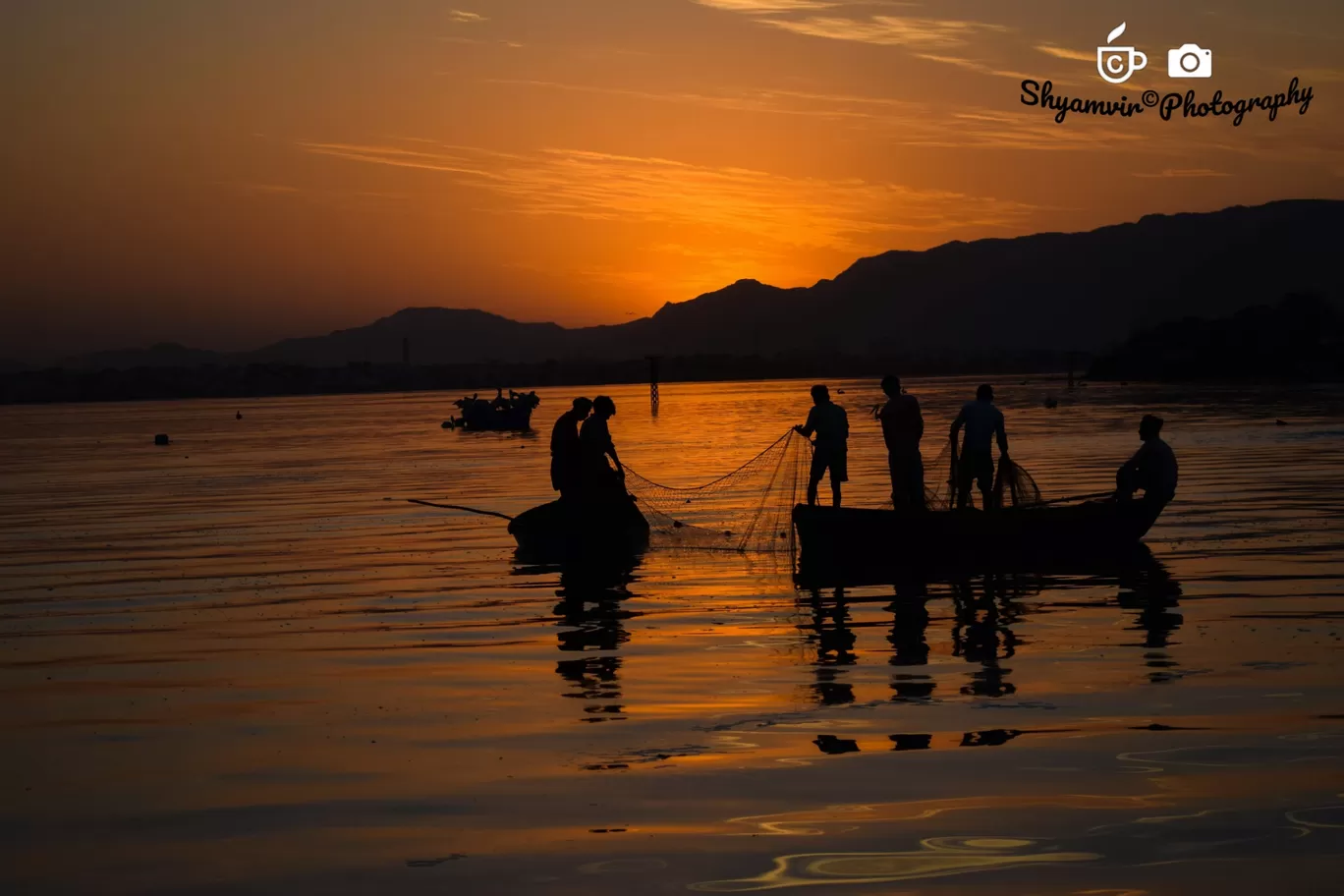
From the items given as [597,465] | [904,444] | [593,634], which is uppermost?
[904,444]

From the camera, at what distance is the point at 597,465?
2383 cm

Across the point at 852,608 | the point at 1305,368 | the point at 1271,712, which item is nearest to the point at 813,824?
the point at 1271,712

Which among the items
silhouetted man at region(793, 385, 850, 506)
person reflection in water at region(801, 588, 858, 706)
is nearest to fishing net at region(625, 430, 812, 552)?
silhouetted man at region(793, 385, 850, 506)

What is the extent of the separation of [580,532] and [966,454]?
6559 millimetres

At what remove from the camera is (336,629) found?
56.4 ft

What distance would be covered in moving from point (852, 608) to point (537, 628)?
395 cm

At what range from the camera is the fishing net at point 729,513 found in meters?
25.5

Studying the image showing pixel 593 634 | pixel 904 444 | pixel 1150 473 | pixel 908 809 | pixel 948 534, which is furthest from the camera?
pixel 904 444

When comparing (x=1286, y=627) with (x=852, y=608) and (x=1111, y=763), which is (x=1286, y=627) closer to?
(x=852, y=608)

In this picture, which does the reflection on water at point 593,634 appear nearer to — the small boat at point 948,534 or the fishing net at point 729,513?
the small boat at point 948,534

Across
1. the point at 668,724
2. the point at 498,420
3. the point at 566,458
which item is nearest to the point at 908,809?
the point at 668,724

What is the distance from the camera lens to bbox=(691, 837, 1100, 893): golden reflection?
7.75m

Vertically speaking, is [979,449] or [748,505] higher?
[979,449]

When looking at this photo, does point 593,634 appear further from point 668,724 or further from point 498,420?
point 498,420
